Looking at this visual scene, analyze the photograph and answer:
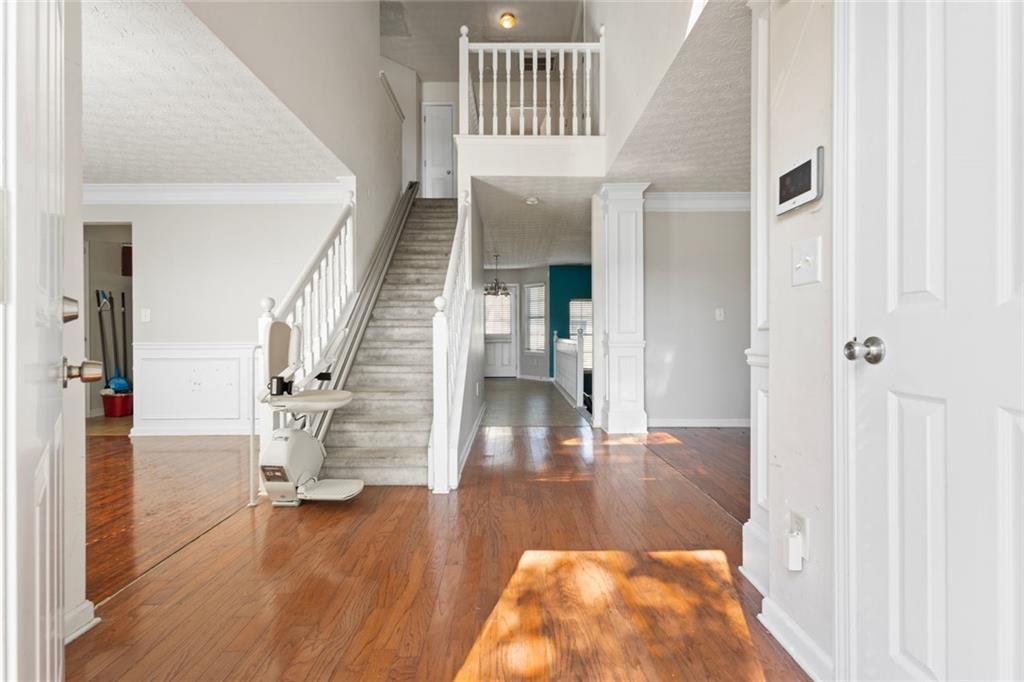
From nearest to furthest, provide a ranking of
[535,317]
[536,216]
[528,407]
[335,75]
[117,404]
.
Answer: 1. [335,75]
2. [117,404]
3. [536,216]
4. [528,407]
5. [535,317]

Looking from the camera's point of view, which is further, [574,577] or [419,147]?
[419,147]

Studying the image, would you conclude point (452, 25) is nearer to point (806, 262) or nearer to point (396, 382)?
point (396, 382)

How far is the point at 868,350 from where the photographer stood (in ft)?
4.25

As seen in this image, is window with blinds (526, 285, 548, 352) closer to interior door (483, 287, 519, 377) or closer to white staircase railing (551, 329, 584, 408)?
interior door (483, 287, 519, 377)

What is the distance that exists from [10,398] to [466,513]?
2482 millimetres

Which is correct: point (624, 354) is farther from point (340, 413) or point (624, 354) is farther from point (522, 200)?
point (340, 413)

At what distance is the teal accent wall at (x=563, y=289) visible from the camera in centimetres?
1109

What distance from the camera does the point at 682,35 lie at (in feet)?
8.52

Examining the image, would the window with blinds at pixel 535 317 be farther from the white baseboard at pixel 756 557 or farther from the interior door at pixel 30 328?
the interior door at pixel 30 328

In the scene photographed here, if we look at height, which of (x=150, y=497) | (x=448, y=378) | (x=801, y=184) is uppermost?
(x=801, y=184)

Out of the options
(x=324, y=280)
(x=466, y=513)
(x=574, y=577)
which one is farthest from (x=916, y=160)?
(x=324, y=280)

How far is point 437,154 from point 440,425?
5.89 m

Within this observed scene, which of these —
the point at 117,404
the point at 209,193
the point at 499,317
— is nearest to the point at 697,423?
the point at 209,193

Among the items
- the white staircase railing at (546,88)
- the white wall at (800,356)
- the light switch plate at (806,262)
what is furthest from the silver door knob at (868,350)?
the white staircase railing at (546,88)
